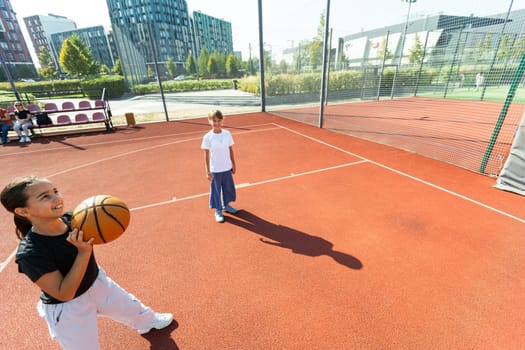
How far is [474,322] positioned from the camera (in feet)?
9.34

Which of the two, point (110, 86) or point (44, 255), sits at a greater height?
point (110, 86)

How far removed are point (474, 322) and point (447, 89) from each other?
85.6 feet

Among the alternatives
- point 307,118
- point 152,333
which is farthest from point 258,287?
point 307,118

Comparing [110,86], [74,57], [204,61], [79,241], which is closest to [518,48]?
[79,241]

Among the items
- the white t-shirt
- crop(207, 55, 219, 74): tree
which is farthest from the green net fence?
crop(207, 55, 219, 74): tree

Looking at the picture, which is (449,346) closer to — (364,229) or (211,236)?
(364,229)

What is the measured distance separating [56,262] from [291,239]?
10.9ft

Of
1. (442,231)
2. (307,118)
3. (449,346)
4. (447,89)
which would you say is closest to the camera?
(449,346)

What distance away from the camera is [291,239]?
4.34 metres

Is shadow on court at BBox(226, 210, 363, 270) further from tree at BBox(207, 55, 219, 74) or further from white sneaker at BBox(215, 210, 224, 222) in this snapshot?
tree at BBox(207, 55, 219, 74)

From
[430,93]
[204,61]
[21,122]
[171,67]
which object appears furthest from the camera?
[171,67]

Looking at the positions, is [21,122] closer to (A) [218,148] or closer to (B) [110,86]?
(A) [218,148]

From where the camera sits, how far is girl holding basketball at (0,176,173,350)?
1622 mm

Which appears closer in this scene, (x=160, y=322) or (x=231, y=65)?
(x=160, y=322)
